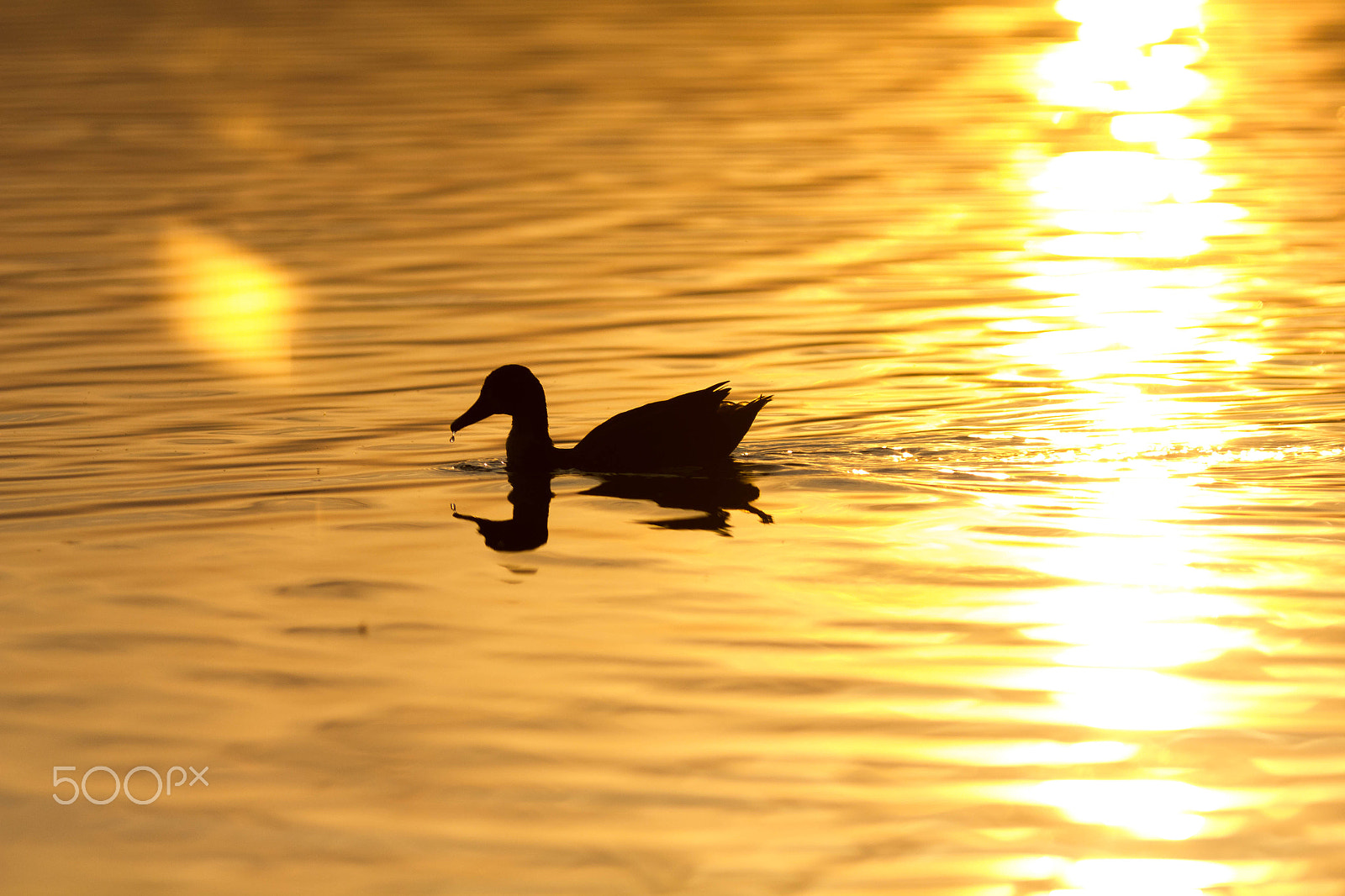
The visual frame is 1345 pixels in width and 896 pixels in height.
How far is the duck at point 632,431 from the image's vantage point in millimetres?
11594

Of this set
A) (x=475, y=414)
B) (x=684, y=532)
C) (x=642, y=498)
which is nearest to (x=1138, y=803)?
(x=684, y=532)

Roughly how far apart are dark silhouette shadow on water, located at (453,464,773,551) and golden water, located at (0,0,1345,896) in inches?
3.6

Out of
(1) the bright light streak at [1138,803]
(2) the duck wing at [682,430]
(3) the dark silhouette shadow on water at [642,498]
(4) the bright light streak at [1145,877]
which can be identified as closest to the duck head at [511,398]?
(3) the dark silhouette shadow on water at [642,498]

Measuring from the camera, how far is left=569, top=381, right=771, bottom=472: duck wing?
38.0 ft

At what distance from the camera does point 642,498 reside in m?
11.3

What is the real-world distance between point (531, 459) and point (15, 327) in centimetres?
676

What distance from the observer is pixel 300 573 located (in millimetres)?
9602

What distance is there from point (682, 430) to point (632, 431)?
1.00ft

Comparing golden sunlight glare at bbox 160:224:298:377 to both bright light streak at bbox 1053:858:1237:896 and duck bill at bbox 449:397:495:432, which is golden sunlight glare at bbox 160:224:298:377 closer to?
duck bill at bbox 449:397:495:432

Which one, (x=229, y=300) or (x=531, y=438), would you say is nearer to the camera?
(x=531, y=438)

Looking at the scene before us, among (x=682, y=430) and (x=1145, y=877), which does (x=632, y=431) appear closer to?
(x=682, y=430)

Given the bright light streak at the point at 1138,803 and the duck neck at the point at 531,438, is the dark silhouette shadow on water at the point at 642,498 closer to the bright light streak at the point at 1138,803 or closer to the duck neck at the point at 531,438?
the duck neck at the point at 531,438

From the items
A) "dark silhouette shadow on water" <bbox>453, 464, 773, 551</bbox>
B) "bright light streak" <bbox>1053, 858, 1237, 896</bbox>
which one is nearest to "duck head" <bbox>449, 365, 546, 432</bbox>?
"dark silhouette shadow on water" <bbox>453, 464, 773, 551</bbox>

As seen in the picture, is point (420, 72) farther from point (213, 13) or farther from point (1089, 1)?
point (1089, 1)
